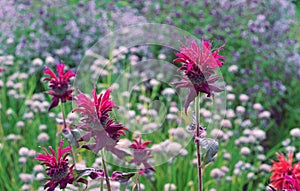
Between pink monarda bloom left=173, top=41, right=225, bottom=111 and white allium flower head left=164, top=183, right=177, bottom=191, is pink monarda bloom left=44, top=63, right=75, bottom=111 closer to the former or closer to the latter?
pink monarda bloom left=173, top=41, right=225, bottom=111

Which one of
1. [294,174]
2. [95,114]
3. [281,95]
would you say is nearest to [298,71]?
[281,95]

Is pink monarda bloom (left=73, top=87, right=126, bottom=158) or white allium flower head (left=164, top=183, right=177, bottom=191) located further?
white allium flower head (left=164, top=183, right=177, bottom=191)

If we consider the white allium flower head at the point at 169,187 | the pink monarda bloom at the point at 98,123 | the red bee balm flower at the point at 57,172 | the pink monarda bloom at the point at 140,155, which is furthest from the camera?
the white allium flower head at the point at 169,187

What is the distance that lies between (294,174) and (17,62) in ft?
8.34

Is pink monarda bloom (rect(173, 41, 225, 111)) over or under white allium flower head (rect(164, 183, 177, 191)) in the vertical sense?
over

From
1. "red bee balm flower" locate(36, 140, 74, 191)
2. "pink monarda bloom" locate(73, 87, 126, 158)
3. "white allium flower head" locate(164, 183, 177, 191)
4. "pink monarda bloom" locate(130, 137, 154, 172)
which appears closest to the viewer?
"pink monarda bloom" locate(73, 87, 126, 158)

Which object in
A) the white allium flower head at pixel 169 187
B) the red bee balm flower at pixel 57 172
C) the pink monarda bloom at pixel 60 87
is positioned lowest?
the white allium flower head at pixel 169 187

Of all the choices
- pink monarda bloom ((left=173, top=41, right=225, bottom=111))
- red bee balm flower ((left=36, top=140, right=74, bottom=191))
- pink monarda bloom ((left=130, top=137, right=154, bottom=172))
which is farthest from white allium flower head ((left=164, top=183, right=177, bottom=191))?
pink monarda bloom ((left=173, top=41, right=225, bottom=111))

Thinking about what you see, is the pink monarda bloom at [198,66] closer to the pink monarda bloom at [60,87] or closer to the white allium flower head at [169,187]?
the pink monarda bloom at [60,87]

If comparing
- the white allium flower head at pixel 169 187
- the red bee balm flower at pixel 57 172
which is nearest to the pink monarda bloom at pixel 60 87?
the red bee balm flower at pixel 57 172

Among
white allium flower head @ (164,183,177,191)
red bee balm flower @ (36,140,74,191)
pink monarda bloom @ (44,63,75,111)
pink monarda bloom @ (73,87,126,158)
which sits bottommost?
white allium flower head @ (164,183,177,191)

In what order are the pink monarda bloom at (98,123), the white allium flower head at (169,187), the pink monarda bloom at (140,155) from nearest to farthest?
the pink monarda bloom at (98,123), the pink monarda bloom at (140,155), the white allium flower head at (169,187)

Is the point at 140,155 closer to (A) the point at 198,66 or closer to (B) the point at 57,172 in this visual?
(B) the point at 57,172

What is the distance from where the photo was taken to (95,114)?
1.46 meters
